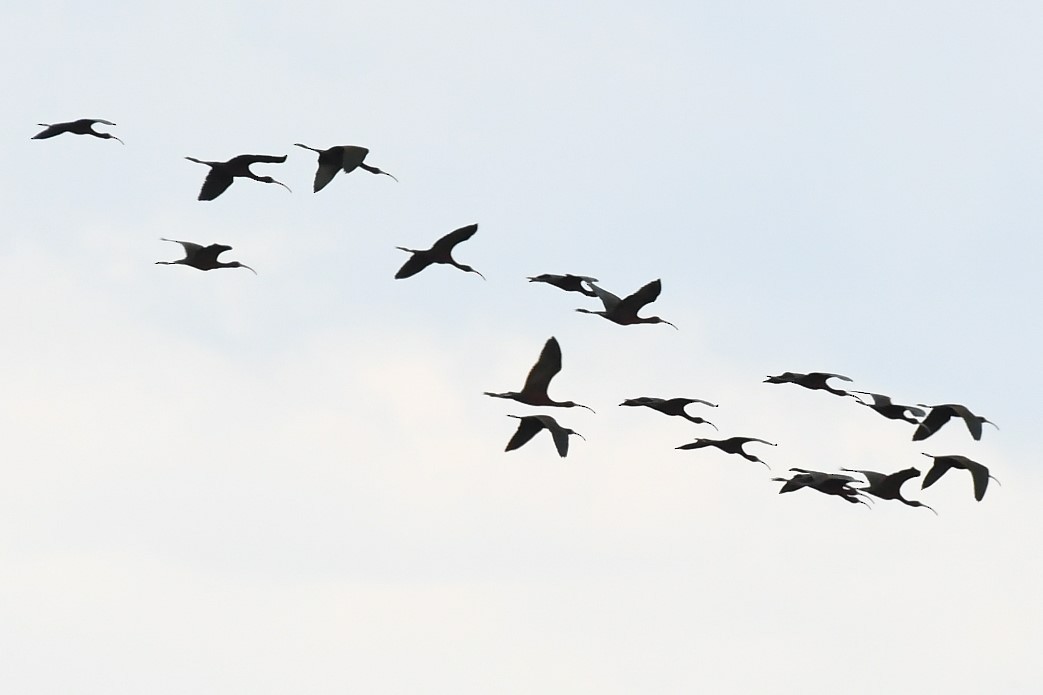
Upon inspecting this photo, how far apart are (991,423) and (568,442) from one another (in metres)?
8.10

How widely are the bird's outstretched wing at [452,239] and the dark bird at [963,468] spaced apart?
9.84m

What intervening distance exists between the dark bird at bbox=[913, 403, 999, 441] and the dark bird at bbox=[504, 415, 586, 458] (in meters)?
6.39

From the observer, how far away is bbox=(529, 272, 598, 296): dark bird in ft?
122

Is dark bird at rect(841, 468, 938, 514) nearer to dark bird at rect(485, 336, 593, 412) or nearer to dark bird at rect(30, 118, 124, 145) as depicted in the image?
dark bird at rect(485, 336, 593, 412)

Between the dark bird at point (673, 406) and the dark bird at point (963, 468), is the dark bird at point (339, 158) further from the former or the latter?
the dark bird at point (963, 468)

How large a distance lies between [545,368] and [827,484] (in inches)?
282

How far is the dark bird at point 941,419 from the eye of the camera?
34.3 metres

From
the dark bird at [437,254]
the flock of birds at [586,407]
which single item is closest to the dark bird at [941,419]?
the flock of birds at [586,407]

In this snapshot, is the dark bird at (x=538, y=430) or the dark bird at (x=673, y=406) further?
the dark bird at (x=673, y=406)

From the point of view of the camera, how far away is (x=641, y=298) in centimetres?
3666

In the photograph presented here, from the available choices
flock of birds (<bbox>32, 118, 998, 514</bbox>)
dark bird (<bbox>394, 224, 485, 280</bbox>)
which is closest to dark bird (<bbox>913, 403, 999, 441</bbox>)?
flock of birds (<bbox>32, 118, 998, 514</bbox>)

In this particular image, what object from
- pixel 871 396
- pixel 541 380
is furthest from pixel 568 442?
pixel 871 396

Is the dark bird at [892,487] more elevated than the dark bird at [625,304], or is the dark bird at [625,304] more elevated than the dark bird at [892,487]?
the dark bird at [625,304]

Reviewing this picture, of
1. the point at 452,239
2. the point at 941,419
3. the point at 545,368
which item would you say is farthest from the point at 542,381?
the point at 941,419
